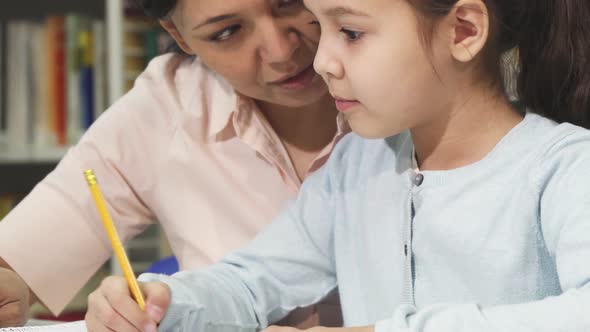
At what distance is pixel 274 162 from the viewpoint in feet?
4.18

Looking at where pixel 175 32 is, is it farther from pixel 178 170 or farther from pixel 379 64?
pixel 379 64

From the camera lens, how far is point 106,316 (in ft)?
2.96

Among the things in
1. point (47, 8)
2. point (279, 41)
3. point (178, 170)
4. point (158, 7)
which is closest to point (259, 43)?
point (279, 41)

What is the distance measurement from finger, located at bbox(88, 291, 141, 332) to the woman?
0.32 meters

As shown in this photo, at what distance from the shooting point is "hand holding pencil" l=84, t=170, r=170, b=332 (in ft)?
→ 2.91

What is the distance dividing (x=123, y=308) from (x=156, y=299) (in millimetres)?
42

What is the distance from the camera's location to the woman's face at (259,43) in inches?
44.2

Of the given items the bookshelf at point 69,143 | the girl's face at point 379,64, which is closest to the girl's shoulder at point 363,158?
the girl's face at point 379,64

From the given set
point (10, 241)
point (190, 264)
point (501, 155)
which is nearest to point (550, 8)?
point (501, 155)

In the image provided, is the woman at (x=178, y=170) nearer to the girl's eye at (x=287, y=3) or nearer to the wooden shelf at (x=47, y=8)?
the girl's eye at (x=287, y=3)

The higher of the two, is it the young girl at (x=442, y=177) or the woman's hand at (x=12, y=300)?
the young girl at (x=442, y=177)

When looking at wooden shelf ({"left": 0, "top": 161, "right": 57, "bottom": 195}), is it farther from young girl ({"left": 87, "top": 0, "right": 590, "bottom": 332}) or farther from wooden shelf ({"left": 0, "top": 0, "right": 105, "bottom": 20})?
young girl ({"left": 87, "top": 0, "right": 590, "bottom": 332})

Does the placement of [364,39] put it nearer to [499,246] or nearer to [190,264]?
[499,246]

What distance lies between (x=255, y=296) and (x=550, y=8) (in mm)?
441
